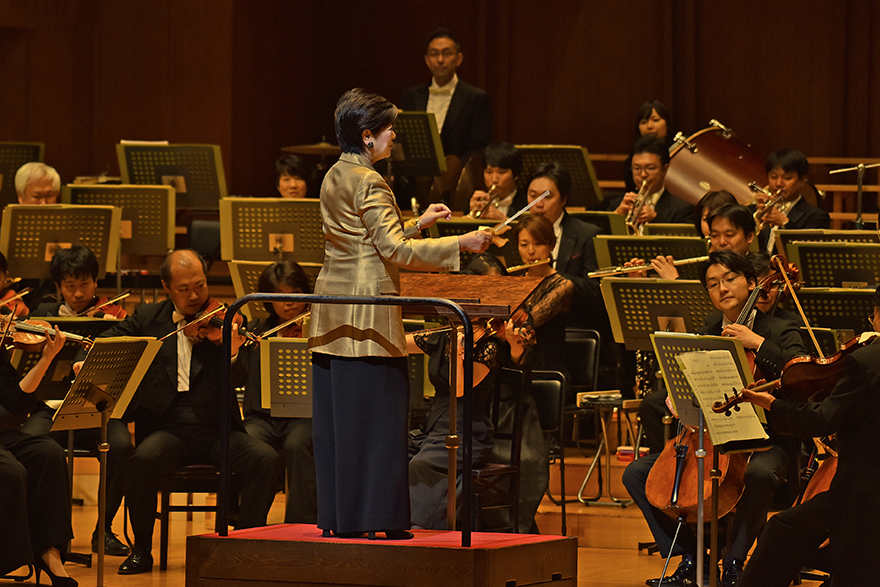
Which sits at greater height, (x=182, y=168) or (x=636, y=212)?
(x=182, y=168)

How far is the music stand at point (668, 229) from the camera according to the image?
6105 millimetres

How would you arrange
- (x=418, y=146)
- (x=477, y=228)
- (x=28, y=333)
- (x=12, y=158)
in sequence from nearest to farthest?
(x=28, y=333) < (x=477, y=228) < (x=418, y=146) < (x=12, y=158)

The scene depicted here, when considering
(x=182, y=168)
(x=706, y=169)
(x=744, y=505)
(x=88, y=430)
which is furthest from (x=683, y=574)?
(x=182, y=168)

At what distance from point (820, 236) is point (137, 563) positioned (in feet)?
9.64

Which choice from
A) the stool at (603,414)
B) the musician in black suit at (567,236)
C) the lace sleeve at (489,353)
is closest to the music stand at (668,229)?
the musician in black suit at (567,236)

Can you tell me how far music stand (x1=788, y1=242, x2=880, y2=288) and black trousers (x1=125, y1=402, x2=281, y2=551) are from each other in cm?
217

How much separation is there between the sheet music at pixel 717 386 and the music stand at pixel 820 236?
4.88ft

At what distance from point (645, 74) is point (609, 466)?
4328mm

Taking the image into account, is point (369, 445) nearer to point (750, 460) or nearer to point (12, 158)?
point (750, 460)

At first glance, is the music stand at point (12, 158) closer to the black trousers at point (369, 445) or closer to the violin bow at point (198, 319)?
the violin bow at point (198, 319)

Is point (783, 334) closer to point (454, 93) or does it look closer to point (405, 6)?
point (454, 93)

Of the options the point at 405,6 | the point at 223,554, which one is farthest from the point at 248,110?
the point at 223,554

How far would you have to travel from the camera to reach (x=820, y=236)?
555 centimetres

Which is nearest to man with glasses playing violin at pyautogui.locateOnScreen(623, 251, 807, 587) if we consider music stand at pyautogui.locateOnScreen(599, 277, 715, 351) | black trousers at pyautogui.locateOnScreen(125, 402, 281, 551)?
music stand at pyautogui.locateOnScreen(599, 277, 715, 351)
